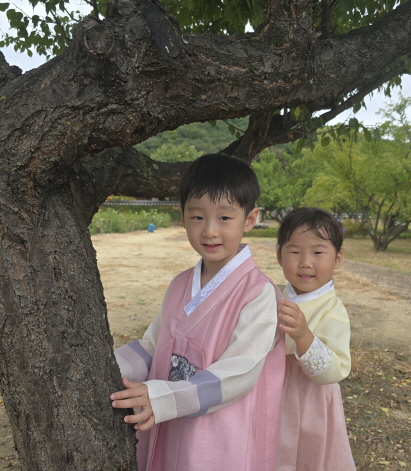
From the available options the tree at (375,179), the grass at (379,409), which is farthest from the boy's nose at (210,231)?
the tree at (375,179)

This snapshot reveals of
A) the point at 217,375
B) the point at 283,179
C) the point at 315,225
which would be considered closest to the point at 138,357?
the point at 217,375

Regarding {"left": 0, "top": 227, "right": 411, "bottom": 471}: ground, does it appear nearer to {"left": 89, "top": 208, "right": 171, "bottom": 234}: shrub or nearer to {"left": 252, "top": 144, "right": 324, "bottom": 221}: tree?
{"left": 89, "top": 208, "right": 171, "bottom": 234}: shrub

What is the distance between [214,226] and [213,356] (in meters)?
0.44

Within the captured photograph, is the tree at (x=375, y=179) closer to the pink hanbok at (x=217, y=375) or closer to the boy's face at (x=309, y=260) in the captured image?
the boy's face at (x=309, y=260)

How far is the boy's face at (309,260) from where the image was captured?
2.01 meters

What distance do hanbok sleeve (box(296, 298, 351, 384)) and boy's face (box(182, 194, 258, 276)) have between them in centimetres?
49

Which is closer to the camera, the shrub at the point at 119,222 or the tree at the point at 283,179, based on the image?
the shrub at the point at 119,222

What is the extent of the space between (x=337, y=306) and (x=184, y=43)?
126 cm

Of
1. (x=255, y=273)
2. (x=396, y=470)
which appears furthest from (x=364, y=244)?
(x=255, y=273)

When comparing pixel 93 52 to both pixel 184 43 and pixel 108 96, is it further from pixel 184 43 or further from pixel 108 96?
pixel 184 43

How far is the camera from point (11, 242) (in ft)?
4.71

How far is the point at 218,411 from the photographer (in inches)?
58.7

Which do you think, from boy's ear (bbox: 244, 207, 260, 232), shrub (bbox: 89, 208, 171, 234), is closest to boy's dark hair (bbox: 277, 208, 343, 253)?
boy's ear (bbox: 244, 207, 260, 232)

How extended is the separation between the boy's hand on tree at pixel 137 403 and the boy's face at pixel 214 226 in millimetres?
505
